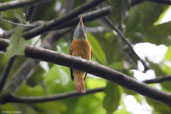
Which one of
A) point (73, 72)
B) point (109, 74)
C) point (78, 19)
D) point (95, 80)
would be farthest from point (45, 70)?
point (109, 74)

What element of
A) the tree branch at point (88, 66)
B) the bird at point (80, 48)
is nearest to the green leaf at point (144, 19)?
the bird at point (80, 48)

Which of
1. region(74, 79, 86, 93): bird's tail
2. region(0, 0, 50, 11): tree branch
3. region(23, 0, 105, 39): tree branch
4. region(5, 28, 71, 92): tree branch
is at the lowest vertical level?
region(74, 79, 86, 93): bird's tail

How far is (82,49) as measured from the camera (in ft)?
9.56

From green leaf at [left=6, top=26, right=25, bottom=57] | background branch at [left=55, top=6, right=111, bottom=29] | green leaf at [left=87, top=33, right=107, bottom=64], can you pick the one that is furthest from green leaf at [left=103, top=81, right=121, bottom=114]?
green leaf at [left=6, top=26, right=25, bottom=57]

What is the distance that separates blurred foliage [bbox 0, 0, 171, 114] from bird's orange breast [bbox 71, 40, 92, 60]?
0.05 meters

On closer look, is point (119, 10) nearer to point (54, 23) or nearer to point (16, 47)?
point (54, 23)

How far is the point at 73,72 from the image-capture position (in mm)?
2746

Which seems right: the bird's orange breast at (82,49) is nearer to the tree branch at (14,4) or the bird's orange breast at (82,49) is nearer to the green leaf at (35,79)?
the green leaf at (35,79)

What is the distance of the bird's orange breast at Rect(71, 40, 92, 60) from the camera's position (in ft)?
9.43

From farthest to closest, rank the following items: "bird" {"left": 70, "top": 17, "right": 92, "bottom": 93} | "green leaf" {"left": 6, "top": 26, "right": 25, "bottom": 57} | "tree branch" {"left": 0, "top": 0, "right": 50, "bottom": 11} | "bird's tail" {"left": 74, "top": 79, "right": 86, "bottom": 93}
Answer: "bird" {"left": 70, "top": 17, "right": 92, "bottom": 93} → "bird's tail" {"left": 74, "top": 79, "right": 86, "bottom": 93} → "tree branch" {"left": 0, "top": 0, "right": 50, "bottom": 11} → "green leaf" {"left": 6, "top": 26, "right": 25, "bottom": 57}

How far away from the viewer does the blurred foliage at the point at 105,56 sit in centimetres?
247

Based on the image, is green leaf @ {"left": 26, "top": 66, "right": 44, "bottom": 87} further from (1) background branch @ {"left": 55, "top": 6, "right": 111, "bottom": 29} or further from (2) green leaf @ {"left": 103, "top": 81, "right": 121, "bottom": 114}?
(1) background branch @ {"left": 55, "top": 6, "right": 111, "bottom": 29}

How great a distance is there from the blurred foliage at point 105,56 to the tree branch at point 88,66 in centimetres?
14

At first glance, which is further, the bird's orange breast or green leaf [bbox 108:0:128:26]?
the bird's orange breast
